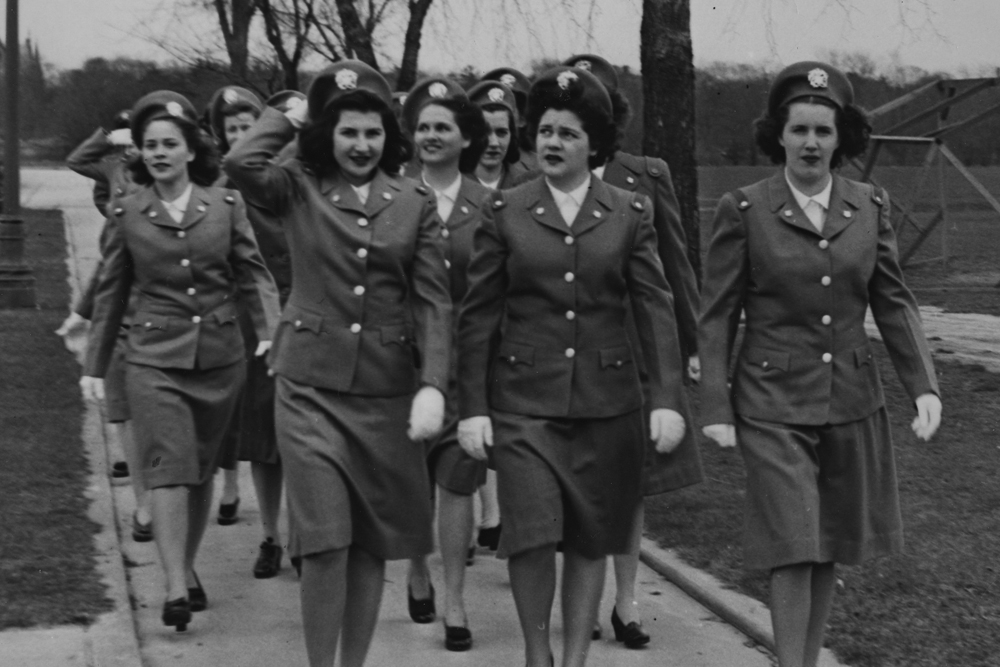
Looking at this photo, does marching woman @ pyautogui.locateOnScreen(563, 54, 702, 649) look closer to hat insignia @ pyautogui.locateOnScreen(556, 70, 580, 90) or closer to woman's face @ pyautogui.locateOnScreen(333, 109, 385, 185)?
hat insignia @ pyautogui.locateOnScreen(556, 70, 580, 90)

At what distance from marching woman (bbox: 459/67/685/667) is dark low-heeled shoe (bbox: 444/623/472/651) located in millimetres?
963

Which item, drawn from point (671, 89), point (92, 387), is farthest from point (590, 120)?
point (671, 89)

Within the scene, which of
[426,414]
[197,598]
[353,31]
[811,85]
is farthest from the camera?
[353,31]

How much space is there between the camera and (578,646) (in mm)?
5062

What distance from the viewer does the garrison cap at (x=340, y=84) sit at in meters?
5.00

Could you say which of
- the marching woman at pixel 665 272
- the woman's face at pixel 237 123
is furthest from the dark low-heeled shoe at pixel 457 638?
the woman's face at pixel 237 123

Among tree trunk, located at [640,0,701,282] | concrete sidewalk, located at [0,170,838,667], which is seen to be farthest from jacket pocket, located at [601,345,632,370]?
tree trunk, located at [640,0,701,282]

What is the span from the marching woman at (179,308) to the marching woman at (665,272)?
1612 millimetres

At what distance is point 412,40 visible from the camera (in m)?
16.3

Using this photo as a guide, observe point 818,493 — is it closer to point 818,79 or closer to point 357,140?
point 818,79

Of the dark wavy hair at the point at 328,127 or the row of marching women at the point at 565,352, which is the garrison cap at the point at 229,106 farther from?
the dark wavy hair at the point at 328,127

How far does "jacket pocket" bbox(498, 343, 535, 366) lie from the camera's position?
199 inches

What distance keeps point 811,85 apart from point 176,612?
3.04 meters

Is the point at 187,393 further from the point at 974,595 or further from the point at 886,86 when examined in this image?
the point at 886,86
